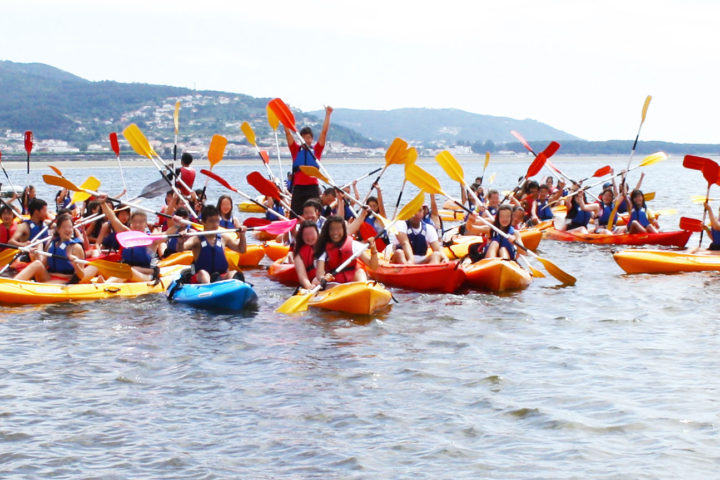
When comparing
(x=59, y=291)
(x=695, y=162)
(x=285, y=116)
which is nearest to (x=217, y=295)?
(x=59, y=291)

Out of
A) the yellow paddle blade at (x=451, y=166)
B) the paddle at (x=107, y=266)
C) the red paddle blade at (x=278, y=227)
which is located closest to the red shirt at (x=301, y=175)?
the red paddle blade at (x=278, y=227)

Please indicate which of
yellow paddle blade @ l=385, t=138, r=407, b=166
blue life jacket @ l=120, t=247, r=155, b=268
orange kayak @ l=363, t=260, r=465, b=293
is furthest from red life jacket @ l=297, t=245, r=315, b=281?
yellow paddle blade @ l=385, t=138, r=407, b=166

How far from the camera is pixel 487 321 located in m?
9.52

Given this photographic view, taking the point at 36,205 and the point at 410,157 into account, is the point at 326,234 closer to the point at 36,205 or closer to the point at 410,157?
the point at 410,157

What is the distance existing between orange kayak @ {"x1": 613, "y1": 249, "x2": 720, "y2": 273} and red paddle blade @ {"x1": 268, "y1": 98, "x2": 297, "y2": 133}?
17.5 ft

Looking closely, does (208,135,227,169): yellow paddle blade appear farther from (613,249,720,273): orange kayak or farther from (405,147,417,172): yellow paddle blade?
(613,249,720,273): orange kayak

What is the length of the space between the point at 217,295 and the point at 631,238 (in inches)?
374

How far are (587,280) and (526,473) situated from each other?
26.0ft

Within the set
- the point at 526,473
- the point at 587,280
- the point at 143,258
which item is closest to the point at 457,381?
the point at 526,473

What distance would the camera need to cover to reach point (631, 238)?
1616 cm

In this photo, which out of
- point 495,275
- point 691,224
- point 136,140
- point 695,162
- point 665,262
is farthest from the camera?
point 691,224

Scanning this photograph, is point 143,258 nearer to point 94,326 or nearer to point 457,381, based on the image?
point 94,326

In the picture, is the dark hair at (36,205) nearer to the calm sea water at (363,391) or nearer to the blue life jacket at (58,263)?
the blue life jacket at (58,263)

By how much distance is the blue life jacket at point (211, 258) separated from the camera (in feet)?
32.4
